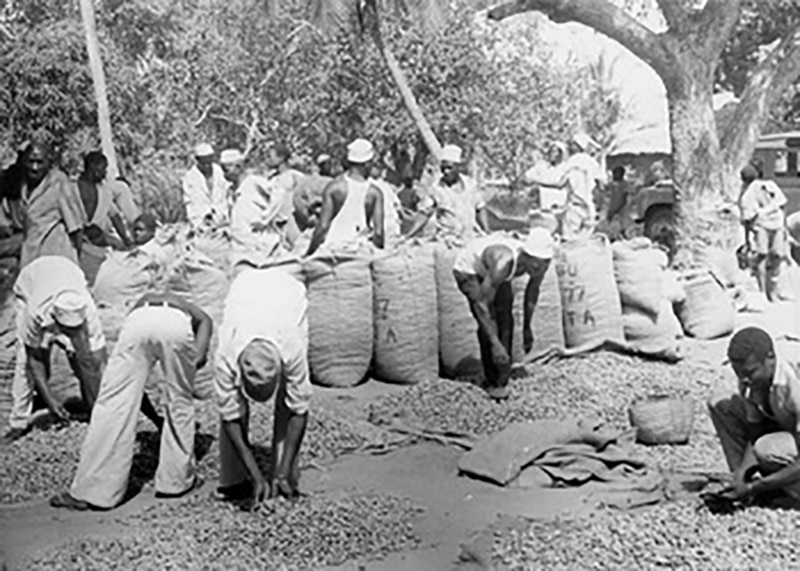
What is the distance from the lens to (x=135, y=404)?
502cm

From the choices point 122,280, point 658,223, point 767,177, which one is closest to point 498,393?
point 122,280

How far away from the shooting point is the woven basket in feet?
19.3

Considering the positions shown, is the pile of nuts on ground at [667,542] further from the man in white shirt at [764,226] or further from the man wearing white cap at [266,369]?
the man in white shirt at [764,226]

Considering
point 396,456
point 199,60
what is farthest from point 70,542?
point 199,60

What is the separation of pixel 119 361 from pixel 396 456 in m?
1.41

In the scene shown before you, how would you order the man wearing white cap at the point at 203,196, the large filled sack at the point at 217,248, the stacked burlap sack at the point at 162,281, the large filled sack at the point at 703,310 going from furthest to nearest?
the man wearing white cap at the point at 203,196
the large filled sack at the point at 703,310
the large filled sack at the point at 217,248
the stacked burlap sack at the point at 162,281

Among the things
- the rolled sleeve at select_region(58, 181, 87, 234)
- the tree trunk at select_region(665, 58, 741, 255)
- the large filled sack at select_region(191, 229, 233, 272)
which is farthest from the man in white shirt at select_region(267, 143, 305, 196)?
the tree trunk at select_region(665, 58, 741, 255)

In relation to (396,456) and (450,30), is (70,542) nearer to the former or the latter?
(396,456)

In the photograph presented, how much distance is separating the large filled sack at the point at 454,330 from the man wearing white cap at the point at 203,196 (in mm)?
3446

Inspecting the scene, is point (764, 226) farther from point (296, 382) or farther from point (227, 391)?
point (227, 391)

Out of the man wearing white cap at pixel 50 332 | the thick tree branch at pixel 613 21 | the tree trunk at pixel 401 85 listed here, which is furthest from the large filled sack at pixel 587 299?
the tree trunk at pixel 401 85

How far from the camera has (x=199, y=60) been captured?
20.0m

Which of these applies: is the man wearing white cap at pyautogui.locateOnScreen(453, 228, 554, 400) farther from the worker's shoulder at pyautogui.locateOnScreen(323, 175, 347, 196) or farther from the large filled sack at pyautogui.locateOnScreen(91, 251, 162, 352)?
the large filled sack at pyautogui.locateOnScreen(91, 251, 162, 352)

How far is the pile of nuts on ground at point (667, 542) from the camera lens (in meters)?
3.92
